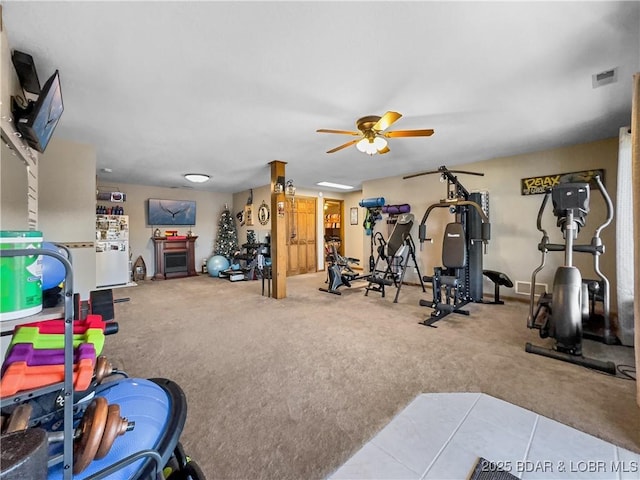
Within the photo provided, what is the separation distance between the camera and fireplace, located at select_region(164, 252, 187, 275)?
725cm

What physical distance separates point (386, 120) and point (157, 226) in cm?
712

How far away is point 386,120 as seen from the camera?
8.31 ft

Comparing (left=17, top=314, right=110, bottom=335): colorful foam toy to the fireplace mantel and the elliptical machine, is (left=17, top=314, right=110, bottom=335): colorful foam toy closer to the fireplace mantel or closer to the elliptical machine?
the elliptical machine

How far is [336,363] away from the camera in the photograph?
2449 millimetres

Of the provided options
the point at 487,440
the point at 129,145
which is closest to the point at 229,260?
the point at 129,145

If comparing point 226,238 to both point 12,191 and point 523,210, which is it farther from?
point 523,210

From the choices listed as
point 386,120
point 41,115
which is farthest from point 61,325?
point 386,120

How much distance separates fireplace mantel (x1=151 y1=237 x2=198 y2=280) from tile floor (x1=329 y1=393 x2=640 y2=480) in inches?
282

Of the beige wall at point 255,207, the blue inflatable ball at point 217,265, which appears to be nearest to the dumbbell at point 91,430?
the beige wall at point 255,207

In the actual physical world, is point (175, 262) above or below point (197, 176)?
below

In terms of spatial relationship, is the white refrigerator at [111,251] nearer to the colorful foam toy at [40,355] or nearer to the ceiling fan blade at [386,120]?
the ceiling fan blade at [386,120]

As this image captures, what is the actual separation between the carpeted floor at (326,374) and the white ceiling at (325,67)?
248 cm

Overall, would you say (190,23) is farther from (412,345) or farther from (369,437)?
(412,345)

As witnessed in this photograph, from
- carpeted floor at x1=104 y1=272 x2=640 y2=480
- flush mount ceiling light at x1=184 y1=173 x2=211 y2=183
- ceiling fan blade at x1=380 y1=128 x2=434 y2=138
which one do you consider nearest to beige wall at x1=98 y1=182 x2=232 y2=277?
flush mount ceiling light at x1=184 y1=173 x2=211 y2=183
